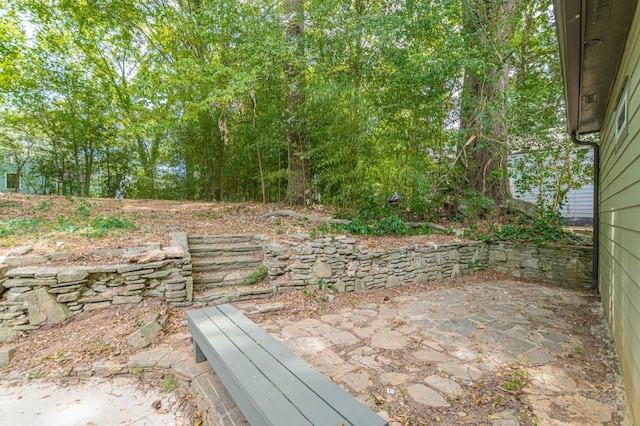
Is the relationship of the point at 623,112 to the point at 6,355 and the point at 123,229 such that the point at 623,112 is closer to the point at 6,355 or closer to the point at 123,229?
the point at 6,355

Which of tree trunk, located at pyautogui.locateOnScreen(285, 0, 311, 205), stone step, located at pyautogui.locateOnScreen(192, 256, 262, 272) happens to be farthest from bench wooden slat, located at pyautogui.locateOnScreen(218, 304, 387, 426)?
tree trunk, located at pyautogui.locateOnScreen(285, 0, 311, 205)

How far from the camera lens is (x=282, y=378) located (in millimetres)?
1371

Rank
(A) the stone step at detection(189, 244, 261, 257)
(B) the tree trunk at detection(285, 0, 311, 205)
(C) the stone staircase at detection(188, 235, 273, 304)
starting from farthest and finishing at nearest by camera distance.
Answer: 1. (B) the tree trunk at detection(285, 0, 311, 205)
2. (A) the stone step at detection(189, 244, 261, 257)
3. (C) the stone staircase at detection(188, 235, 273, 304)

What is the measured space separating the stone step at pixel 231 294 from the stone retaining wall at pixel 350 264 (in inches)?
6.8

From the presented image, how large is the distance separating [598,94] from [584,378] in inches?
104

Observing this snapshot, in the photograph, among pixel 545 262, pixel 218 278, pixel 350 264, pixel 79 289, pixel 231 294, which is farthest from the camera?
pixel 545 262

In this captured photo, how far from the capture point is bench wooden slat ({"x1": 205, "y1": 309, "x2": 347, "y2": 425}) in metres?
1.12

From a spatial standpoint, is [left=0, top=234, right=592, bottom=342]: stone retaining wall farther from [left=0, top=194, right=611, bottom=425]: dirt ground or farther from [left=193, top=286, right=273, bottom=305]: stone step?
[left=0, top=194, right=611, bottom=425]: dirt ground

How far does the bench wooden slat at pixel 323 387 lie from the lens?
1097 mm

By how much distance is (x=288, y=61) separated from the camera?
5180 millimetres

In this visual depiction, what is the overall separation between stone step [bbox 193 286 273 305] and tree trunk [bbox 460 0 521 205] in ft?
12.4

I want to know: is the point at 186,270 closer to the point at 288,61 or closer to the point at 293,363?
the point at 293,363

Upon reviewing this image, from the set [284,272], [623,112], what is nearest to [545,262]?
[623,112]

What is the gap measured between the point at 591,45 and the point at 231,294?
3687mm
